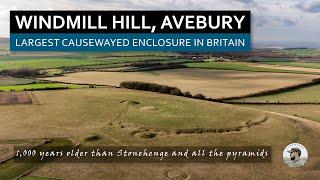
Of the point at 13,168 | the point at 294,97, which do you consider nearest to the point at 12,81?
the point at 13,168

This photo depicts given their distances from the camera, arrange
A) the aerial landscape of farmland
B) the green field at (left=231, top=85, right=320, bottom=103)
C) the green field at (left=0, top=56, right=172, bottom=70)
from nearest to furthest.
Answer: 1. the aerial landscape of farmland
2. the green field at (left=231, top=85, right=320, bottom=103)
3. the green field at (left=0, top=56, right=172, bottom=70)

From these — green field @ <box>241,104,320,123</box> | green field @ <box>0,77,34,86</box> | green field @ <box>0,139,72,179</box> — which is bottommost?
green field @ <box>0,139,72,179</box>

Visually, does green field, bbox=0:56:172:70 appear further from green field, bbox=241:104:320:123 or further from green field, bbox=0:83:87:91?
green field, bbox=241:104:320:123

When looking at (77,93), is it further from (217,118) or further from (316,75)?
(316,75)

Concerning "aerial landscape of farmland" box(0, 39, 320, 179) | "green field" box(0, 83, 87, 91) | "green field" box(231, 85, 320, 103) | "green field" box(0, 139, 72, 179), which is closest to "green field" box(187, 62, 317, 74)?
"aerial landscape of farmland" box(0, 39, 320, 179)

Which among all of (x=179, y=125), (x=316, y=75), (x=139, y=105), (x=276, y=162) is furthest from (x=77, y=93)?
(x=316, y=75)
